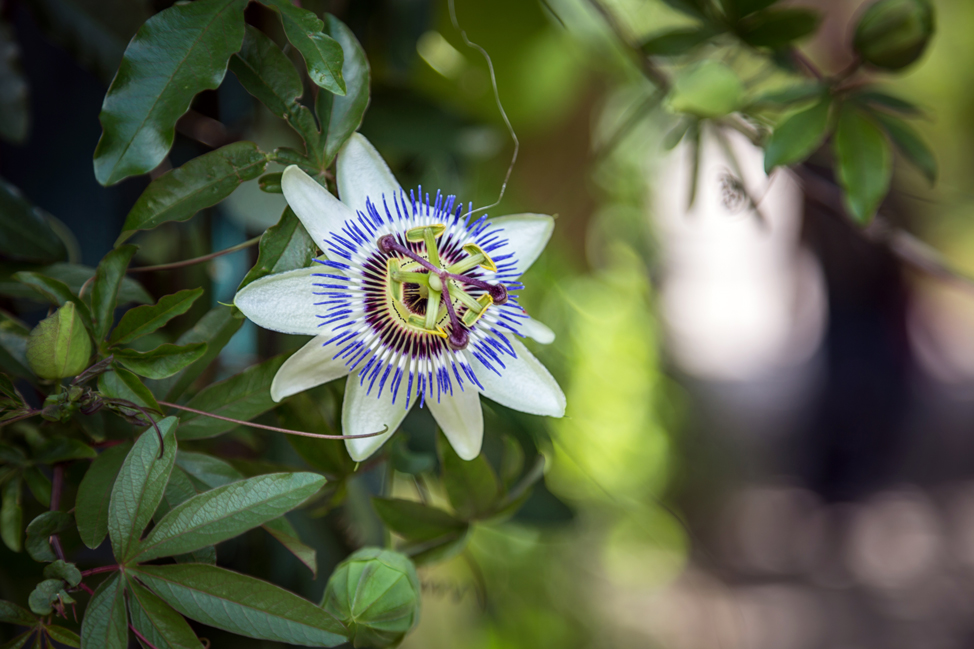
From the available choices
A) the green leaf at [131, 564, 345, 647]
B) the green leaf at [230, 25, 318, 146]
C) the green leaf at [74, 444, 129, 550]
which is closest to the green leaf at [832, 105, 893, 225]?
the green leaf at [230, 25, 318, 146]

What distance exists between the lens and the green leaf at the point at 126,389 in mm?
539

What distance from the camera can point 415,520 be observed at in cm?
71

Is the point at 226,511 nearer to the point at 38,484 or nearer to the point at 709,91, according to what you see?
the point at 38,484

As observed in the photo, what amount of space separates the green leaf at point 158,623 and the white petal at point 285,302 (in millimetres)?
245

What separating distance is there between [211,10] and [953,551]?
165 inches

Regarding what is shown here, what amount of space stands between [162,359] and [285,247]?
141 millimetres

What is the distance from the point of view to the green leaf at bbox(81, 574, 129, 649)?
0.51 metres

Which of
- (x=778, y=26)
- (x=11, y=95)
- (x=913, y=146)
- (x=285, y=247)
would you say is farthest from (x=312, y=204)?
(x=913, y=146)

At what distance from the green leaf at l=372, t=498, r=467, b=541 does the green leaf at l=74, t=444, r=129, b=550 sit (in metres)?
0.24

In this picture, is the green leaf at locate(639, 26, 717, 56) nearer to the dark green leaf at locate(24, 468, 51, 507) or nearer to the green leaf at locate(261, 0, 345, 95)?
the green leaf at locate(261, 0, 345, 95)

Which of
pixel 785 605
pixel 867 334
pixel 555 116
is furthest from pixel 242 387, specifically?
pixel 867 334

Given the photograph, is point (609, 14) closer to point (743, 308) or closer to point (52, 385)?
point (52, 385)

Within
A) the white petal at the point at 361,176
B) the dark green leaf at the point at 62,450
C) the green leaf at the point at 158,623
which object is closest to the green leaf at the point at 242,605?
the green leaf at the point at 158,623

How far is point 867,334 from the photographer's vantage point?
3.63 meters
